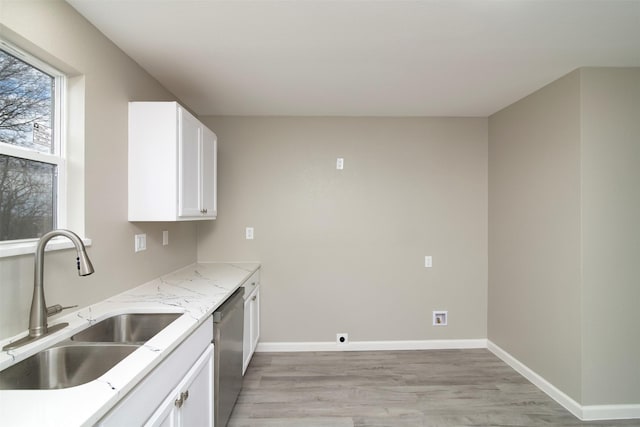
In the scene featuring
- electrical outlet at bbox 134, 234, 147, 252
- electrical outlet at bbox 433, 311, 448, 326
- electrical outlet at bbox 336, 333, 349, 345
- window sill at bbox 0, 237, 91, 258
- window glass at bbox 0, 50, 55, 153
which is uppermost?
window glass at bbox 0, 50, 55, 153

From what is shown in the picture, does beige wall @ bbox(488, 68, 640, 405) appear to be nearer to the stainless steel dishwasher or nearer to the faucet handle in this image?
the stainless steel dishwasher

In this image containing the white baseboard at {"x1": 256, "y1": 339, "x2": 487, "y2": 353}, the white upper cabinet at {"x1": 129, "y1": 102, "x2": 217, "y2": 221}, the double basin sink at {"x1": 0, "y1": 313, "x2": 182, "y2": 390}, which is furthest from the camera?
the white baseboard at {"x1": 256, "y1": 339, "x2": 487, "y2": 353}

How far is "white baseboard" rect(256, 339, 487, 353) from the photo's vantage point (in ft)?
10.3

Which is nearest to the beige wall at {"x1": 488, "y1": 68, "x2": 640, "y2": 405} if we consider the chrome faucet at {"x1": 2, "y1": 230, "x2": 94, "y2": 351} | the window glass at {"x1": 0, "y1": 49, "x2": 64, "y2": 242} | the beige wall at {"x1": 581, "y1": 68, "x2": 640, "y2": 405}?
the beige wall at {"x1": 581, "y1": 68, "x2": 640, "y2": 405}

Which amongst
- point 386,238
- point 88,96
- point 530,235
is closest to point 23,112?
point 88,96

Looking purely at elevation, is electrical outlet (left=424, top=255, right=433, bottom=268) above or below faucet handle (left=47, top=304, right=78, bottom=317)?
below

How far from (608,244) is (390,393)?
6.27 ft

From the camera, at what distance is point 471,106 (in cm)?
292

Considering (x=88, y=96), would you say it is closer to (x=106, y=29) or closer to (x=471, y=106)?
(x=106, y=29)

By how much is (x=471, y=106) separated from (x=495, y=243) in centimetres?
140

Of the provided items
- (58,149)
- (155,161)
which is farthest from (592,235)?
(58,149)

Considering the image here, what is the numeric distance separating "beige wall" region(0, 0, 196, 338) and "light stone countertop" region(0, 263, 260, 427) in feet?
0.40

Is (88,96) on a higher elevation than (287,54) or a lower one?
lower

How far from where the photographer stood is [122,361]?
40.5 inches
